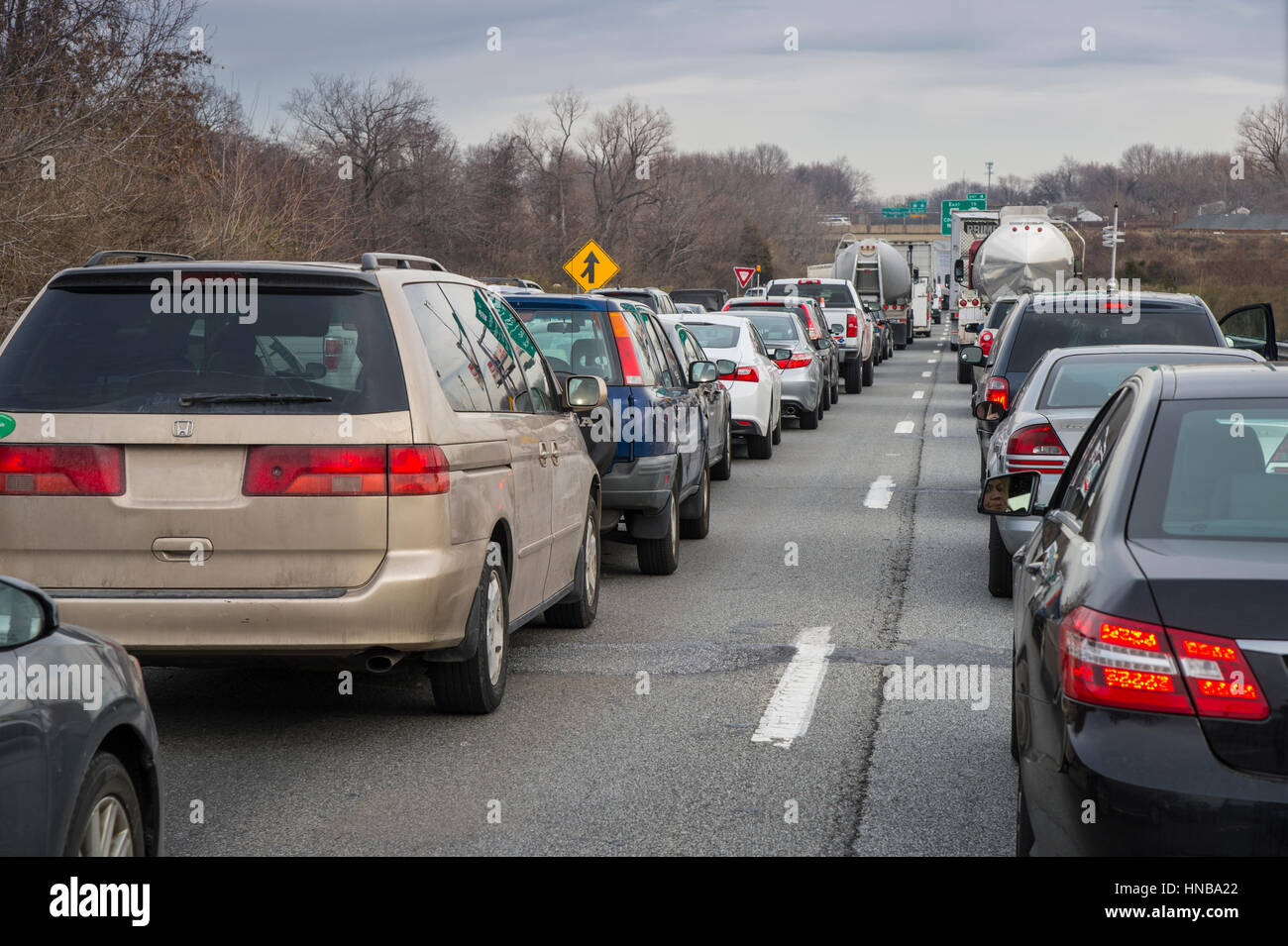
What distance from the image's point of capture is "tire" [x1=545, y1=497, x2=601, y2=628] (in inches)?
340

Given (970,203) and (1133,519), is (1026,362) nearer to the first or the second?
(1133,519)

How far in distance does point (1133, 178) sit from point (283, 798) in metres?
151

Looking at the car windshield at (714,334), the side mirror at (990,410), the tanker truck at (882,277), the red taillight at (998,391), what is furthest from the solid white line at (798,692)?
the tanker truck at (882,277)

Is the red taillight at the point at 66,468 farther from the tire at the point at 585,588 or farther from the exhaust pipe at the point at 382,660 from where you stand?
the tire at the point at 585,588

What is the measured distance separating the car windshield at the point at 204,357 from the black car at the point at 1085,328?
282 inches

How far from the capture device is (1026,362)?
1301 centimetres

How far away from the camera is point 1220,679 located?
3369 millimetres

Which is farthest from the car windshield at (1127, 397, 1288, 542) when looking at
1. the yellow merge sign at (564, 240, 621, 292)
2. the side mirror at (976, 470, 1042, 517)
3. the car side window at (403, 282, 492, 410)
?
the yellow merge sign at (564, 240, 621, 292)

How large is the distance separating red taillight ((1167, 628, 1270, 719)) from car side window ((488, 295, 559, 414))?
4524 millimetres

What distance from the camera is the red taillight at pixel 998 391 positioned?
41.2 ft

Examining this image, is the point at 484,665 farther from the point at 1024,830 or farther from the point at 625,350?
the point at 625,350

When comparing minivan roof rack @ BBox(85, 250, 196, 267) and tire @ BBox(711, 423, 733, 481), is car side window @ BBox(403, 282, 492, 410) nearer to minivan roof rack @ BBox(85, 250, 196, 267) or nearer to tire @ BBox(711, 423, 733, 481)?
minivan roof rack @ BBox(85, 250, 196, 267)

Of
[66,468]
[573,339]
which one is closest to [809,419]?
[573,339]

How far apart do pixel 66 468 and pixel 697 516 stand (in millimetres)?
7047
